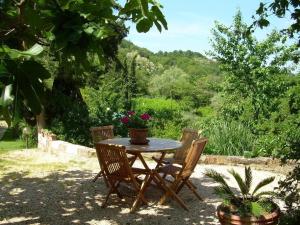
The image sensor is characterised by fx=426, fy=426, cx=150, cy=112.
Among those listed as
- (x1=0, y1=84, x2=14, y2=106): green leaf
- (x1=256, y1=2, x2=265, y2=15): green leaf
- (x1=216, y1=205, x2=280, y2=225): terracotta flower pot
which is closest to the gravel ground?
(x1=216, y1=205, x2=280, y2=225): terracotta flower pot

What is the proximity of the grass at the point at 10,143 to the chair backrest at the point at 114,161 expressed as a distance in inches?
231

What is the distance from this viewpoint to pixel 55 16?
2305mm

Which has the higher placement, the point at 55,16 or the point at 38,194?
the point at 55,16

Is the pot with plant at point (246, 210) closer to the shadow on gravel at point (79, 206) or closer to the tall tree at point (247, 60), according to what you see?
the shadow on gravel at point (79, 206)

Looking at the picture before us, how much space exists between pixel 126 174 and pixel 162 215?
2.48 feet

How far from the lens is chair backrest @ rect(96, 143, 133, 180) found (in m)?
5.81

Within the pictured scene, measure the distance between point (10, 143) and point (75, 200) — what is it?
767 cm

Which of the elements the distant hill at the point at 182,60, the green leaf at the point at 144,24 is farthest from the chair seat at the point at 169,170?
the distant hill at the point at 182,60

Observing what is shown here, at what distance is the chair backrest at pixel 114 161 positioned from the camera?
5.81 m

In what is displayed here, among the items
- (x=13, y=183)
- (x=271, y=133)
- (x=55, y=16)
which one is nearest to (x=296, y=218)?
(x=55, y=16)

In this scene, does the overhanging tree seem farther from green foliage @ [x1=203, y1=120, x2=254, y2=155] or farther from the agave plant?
green foliage @ [x1=203, y1=120, x2=254, y2=155]

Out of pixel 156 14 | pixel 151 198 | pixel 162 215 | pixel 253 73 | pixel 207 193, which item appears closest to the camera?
pixel 156 14

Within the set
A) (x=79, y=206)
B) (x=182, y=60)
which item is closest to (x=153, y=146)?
(x=79, y=206)

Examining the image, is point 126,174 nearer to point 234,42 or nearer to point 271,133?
point 271,133
